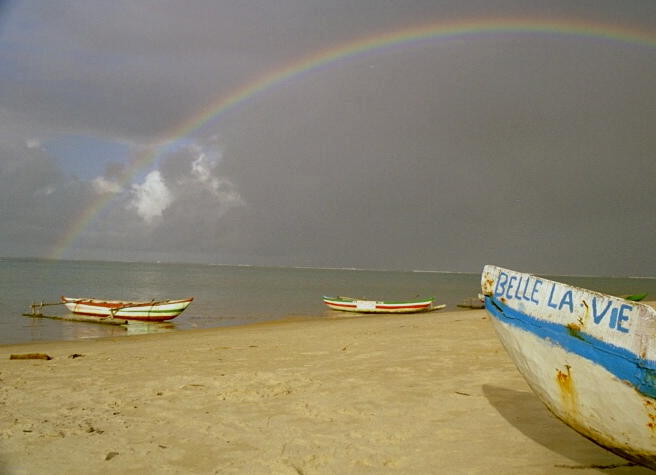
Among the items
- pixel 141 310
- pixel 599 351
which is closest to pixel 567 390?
pixel 599 351

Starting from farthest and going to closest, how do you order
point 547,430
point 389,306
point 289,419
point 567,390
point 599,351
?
1. point 389,306
2. point 289,419
3. point 547,430
4. point 567,390
5. point 599,351

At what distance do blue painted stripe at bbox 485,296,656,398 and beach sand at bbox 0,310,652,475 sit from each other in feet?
4.55

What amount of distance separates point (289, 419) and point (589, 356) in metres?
3.73

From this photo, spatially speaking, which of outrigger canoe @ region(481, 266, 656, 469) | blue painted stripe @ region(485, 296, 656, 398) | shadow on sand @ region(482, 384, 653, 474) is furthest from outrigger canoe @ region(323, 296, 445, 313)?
blue painted stripe @ region(485, 296, 656, 398)

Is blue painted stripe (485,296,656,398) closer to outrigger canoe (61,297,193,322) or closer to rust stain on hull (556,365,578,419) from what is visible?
rust stain on hull (556,365,578,419)

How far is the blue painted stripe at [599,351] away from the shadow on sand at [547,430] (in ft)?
4.80

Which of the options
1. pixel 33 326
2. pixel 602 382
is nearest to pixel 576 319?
pixel 602 382

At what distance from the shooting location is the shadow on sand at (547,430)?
4738 millimetres

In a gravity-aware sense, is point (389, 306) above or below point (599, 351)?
below

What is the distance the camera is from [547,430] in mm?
5684

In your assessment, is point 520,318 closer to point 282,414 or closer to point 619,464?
point 619,464

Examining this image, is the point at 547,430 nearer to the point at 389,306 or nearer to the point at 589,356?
the point at 589,356

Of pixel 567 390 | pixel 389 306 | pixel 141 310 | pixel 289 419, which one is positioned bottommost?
pixel 389 306

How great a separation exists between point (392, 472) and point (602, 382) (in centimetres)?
199
